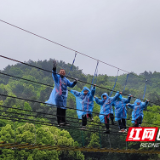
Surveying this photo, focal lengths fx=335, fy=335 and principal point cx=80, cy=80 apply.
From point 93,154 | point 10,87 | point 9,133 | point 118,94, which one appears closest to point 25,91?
point 10,87

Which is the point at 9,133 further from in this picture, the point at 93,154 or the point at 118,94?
the point at 118,94

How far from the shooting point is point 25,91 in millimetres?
75688

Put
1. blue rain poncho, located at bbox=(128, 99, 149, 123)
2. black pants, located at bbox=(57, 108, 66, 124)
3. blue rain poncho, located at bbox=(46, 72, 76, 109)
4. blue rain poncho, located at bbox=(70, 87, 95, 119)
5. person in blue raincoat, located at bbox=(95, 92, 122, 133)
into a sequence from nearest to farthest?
blue rain poncho, located at bbox=(46, 72, 76, 109), black pants, located at bbox=(57, 108, 66, 124), blue rain poncho, located at bbox=(70, 87, 95, 119), person in blue raincoat, located at bbox=(95, 92, 122, 133), blue rain poncho, located at bbox=(128, 99, 149, 123)

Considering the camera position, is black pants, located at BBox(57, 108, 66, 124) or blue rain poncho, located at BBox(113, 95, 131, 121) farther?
blue rain poncho, located at BBox(113, 95, 131, 121)

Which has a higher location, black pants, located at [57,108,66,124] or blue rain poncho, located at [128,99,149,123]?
blue rain poncho, located at [128,99,149,123]

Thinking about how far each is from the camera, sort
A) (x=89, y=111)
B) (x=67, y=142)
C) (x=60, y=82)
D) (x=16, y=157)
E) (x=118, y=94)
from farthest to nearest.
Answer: (x=67, y=142) < (x=16, y=157) < (x=118, y=94) < (x=89, y=111) < (x=60, y=82)

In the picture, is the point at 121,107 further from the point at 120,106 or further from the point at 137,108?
the point at 137,108

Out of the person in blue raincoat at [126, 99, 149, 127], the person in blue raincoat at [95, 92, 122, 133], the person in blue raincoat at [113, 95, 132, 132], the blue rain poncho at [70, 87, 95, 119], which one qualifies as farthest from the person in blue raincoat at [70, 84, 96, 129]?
the person in blue raincoat at [126, 99, 149, 127]

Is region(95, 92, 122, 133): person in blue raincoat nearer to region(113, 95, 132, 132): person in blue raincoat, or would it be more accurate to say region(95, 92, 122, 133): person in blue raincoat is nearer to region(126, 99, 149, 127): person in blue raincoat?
region(113, 95, 132, 132): person in blue raincoat

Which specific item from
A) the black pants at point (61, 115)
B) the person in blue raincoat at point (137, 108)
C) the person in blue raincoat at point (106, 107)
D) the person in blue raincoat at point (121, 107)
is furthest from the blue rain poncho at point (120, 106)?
→ the black pants at point (61, 115)

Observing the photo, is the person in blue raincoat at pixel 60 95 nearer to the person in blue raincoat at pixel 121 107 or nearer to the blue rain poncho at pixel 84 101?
the blue rain poncho at pixel 84 101

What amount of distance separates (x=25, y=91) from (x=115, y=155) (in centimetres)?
3113

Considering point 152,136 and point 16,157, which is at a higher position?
point 152,136

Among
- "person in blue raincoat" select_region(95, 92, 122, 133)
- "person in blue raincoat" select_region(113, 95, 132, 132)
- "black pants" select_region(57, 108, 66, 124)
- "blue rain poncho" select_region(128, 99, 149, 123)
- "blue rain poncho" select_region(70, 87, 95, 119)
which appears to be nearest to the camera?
"black pants" select_region(57, 108, 66, 124)
